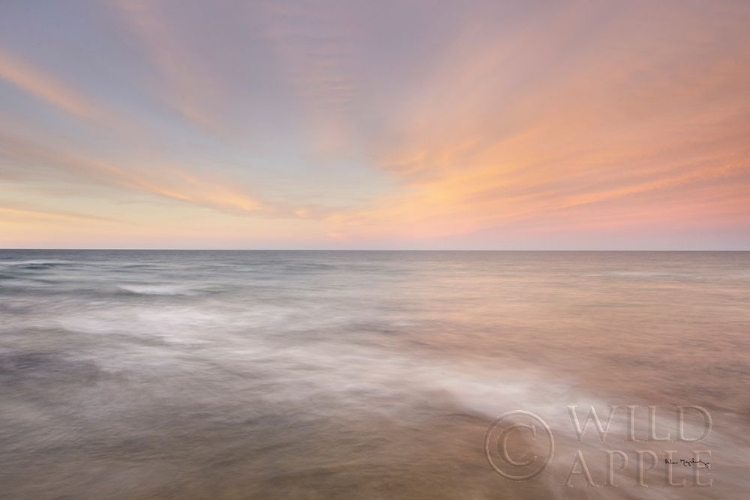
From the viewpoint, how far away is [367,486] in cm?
452

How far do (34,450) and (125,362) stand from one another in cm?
476

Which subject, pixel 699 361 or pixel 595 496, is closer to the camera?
pixel 595 496

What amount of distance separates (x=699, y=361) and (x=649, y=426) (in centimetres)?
576

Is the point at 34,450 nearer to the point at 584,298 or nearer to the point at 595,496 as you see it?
the point at 595,496

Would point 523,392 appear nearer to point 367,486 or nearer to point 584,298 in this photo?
point 367,486

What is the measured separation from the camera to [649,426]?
6.17m

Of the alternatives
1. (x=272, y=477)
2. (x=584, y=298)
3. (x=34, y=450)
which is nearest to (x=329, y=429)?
(x=272, y=477)

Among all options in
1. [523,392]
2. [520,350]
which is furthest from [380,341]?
[523,392]

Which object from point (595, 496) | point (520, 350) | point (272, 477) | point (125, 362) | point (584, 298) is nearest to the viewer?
point (595, 496)

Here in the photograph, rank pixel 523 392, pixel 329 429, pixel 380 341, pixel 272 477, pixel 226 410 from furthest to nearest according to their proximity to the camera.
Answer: pixel 380 341
pixel 523 392
pixel 226 410
pixel 329 429
pixel 272 477

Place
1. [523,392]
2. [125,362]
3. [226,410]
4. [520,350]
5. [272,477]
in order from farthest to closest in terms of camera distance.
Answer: [520,350] → [125,362] → [523,392] → [226,410] → [272,477]
